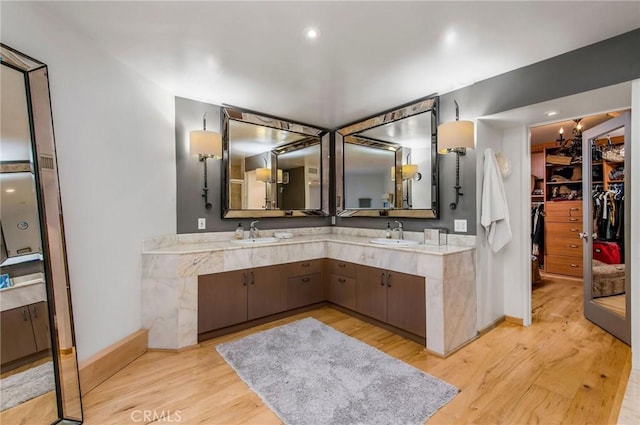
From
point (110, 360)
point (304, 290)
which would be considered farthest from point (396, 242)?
point (110, 360)

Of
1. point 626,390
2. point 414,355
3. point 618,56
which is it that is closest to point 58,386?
point 414,355

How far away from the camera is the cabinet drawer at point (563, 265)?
15.5 feet

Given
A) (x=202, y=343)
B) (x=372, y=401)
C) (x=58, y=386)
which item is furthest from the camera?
(x=202, y=343)

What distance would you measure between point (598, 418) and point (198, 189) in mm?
3547

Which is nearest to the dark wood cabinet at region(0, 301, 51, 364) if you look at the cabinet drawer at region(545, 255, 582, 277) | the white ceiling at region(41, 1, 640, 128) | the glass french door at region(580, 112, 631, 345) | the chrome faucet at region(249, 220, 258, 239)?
the white ceiling at region(41, 1, 640, 128)

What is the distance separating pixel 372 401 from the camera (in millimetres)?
1789

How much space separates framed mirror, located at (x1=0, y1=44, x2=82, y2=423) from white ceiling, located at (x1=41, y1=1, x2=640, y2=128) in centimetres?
65

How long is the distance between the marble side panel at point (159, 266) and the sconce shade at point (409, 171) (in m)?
2.52

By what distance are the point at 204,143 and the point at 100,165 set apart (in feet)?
3.17

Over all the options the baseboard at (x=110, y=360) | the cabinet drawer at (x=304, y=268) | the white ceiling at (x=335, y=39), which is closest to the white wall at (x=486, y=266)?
the white ceiling at (x=335, y=39)

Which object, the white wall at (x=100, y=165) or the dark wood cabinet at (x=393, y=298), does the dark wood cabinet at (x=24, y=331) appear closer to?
the white wall at (x=100, y=165)

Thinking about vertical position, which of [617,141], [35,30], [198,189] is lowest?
[198,189]

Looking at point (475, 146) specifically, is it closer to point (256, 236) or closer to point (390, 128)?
point (390, 128)

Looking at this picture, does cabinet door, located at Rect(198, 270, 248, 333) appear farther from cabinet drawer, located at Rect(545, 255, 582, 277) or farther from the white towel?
cabinet drawer, located at Rect(545, 255, 582, 277)
